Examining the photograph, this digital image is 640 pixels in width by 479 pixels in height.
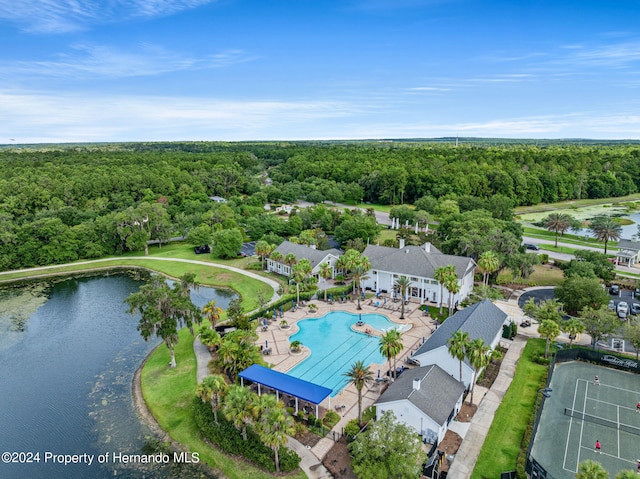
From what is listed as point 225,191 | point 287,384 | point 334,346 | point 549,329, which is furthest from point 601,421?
point 225,191

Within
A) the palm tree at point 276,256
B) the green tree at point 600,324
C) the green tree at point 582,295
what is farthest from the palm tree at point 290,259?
the green tree at point 600,324

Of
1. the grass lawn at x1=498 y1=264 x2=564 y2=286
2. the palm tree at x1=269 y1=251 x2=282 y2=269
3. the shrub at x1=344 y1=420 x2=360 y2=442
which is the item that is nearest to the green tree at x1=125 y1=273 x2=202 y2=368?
the shrub at x1=344 y1=420 x2=360 y2=442

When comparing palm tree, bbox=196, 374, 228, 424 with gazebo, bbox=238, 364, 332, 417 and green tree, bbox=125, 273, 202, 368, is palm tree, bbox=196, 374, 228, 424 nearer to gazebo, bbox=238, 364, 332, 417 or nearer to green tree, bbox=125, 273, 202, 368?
gazebo, bbox=238, 364, 332, 417

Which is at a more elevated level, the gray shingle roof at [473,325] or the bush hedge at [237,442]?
the gray shingle roof at [473,325]

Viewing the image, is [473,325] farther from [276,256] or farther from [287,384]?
[276,256]

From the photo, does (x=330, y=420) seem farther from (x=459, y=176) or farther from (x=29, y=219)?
(x=459, y=176)

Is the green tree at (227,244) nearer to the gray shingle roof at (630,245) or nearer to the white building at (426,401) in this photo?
the white building at (426,401)
